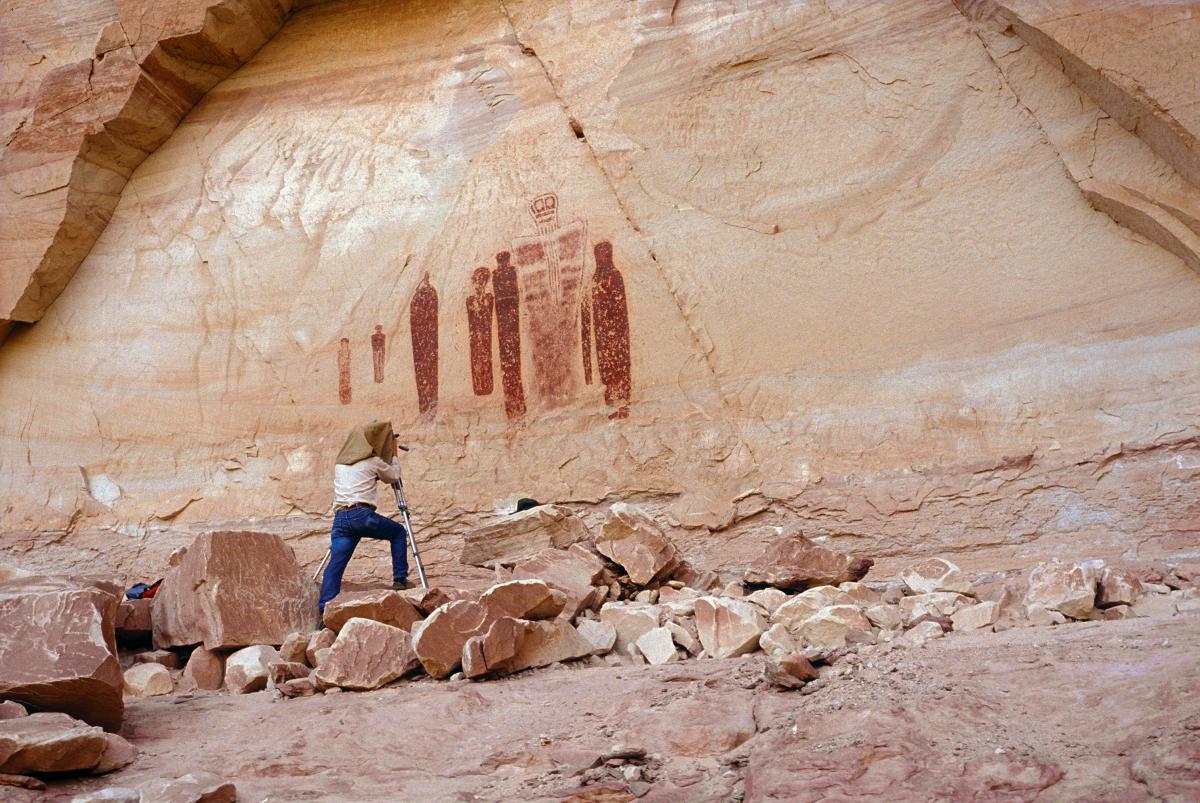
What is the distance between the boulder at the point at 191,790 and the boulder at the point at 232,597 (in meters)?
1.95

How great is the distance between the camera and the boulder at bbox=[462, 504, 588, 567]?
17.4 feet

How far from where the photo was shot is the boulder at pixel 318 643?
4.11m

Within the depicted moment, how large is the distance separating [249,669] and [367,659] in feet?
2.23

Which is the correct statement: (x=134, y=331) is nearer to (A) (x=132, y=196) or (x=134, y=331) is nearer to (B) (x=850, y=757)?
(A) (x=132, y=196)

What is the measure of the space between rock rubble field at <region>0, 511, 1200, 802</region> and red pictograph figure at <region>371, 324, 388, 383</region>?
7.31ft

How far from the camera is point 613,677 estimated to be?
11.6 ft

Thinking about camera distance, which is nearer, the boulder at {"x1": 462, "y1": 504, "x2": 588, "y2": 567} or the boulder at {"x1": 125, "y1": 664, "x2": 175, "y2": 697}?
the boulder at {"x1": 125, "y1": 664, "x2": 175, "y2": 697}

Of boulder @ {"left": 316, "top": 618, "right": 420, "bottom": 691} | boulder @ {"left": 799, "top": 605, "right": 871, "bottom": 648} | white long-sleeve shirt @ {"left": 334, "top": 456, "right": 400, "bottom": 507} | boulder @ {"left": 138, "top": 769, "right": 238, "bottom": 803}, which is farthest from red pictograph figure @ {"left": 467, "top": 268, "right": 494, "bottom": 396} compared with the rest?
boulder @ {"left": 138, "top": 769, "right": 238, "bottom": 803}

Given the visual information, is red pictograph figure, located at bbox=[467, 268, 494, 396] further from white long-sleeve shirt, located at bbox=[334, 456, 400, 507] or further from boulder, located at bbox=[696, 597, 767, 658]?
boulder, located at bbox=[696, 597, 767, 658]

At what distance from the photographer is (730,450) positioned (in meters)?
6.01

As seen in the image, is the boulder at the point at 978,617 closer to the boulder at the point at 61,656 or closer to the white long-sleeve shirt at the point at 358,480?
the boulder at the point at 61,656

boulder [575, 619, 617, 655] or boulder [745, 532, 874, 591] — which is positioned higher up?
boulder [745, 532, 874, 591]

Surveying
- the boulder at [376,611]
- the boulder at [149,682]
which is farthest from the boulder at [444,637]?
the boulder at [149,682]

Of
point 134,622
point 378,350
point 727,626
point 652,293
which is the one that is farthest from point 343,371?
point 727,626
